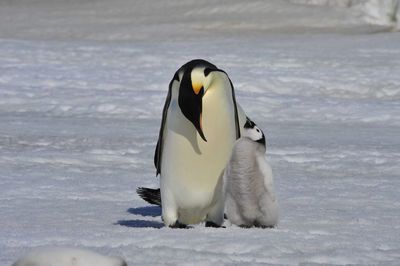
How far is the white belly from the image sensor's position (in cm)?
369

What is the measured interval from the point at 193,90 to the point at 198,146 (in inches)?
12.3

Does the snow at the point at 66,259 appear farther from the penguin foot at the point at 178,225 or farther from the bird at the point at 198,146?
the penguin foot at the point at 178,225

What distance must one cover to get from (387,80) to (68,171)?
223 inches

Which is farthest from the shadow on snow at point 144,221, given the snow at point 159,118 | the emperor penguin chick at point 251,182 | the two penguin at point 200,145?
the emperor penguin chick at point 251,182

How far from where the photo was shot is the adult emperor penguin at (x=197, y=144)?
3.58 meters

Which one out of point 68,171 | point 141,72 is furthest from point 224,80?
point 141,72

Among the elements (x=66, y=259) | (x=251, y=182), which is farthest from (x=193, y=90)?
(x=66, y=259)

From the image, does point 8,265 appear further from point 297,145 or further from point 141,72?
point 141,72

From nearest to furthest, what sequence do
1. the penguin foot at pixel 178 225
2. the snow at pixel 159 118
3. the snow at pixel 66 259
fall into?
the snow at pixel 66 259, the snow at pixel 159 118, the penguin foot at pixel 178 225

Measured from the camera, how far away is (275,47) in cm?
1316

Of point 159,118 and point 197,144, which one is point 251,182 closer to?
point 197,144

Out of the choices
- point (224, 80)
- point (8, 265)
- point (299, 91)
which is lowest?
point (299, 91)

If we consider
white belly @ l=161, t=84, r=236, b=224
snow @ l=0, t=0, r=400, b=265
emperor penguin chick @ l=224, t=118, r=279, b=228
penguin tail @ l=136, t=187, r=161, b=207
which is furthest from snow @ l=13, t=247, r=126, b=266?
penguin tail @ l=136, t=187, r=161, b=207

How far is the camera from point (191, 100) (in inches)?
138
